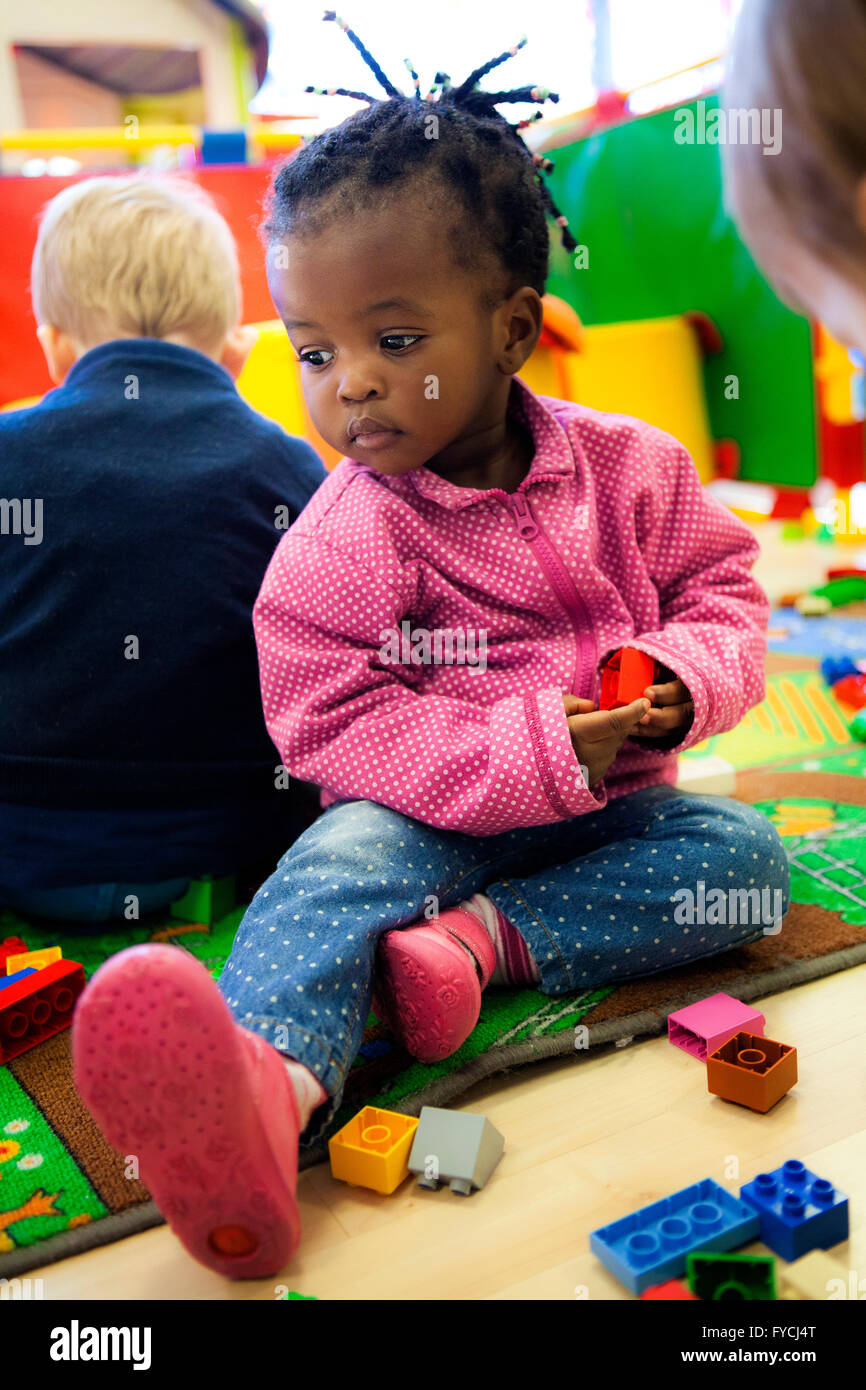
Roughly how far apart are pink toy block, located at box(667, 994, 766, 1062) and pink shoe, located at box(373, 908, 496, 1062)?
0.14m

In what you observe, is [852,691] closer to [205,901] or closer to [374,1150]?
[205,901]

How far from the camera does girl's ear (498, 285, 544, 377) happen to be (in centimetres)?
95

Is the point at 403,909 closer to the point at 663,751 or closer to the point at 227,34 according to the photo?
the point at 663,751

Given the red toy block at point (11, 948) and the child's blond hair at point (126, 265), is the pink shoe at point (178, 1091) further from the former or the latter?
the child's blond hair at point (126, 265)

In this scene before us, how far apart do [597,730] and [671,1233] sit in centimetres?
34

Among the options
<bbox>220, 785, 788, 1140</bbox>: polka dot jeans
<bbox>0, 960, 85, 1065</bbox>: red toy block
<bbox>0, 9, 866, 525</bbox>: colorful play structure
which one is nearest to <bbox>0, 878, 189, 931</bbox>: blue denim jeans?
<bbox>0, 960, 85, 1065</bbox>: red toy block

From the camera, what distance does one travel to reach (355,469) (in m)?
0.98

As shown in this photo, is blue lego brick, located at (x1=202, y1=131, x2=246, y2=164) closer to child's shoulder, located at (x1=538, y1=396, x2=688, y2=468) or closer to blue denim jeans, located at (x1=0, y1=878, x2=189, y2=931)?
child's shoulder, located at (x1=538, y1=396, x2=688, y2=468)

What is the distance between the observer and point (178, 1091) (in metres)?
0.56

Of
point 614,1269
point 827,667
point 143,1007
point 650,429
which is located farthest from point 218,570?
point 827,667

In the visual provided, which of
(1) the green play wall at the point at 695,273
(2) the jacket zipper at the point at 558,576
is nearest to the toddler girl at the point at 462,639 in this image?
(2) the jacket zipper at the point at 558,576

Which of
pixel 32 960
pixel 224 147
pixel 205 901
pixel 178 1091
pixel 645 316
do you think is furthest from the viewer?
pixel 645 316

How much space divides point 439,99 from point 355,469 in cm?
29

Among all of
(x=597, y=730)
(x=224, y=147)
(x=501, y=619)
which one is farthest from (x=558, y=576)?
(x=224, y=147)
